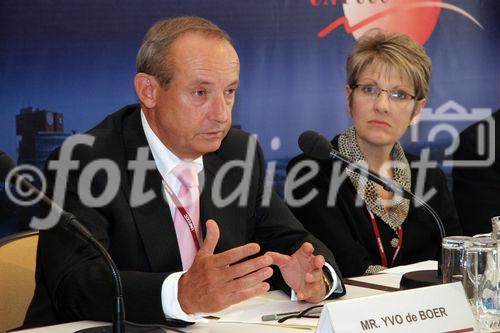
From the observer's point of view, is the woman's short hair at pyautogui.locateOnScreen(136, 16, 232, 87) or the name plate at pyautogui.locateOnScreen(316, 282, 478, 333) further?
the woman's short hair at pyautogui.locateOnScreen(136, 16, 232, 87)

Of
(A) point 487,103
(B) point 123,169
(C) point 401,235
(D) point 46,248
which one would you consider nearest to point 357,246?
(C) point 401,235

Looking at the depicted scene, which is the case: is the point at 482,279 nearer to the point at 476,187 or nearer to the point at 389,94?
the point at 389,94

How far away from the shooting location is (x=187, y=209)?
8.27 ft

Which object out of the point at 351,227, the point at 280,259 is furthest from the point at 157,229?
the point at 351,227

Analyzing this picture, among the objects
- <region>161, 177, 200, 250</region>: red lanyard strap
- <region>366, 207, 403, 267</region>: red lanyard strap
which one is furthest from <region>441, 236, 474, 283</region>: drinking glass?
<region>366, 207, 403, 267</region>: red lanyard strap

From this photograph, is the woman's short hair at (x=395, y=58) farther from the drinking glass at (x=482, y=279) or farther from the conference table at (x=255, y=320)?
the drinking glass at (x=482, y=279)

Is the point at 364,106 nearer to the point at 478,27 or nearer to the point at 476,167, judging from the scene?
the point at 476,167

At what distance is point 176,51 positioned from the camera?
97.6 inches

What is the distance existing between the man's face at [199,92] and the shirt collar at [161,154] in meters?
0.04

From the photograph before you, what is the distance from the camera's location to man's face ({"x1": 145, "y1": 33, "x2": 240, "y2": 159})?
2.46m

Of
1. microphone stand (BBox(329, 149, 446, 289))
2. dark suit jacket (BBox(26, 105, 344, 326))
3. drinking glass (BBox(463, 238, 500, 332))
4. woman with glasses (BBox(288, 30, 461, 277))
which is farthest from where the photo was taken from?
woman with glasses (BBox(288, 30, 461, 277))

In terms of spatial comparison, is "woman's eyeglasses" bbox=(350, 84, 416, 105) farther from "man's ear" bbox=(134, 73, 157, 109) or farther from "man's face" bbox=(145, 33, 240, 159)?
"man's ear" bbox=(134, 73, 157, 109)

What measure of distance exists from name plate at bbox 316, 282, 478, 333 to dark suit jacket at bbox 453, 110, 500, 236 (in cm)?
204

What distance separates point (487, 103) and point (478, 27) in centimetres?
41
